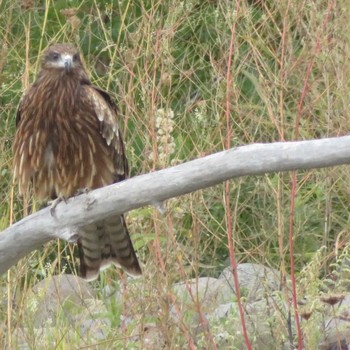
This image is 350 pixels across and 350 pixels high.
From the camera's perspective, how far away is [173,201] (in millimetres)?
4949

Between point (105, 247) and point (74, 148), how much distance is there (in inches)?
16.4

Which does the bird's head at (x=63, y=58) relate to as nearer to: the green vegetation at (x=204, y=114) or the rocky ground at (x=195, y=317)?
the green vegetation at (x=204, y=114)

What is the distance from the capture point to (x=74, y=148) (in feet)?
16.5

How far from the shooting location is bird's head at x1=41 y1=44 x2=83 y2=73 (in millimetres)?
5156

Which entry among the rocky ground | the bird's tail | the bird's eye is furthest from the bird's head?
the rocky ground

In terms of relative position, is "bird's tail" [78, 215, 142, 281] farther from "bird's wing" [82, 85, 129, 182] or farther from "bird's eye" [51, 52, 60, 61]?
"bird's eye" [51, 52, 60, 61]

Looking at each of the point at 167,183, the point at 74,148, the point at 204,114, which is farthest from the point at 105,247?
the point at 167,183

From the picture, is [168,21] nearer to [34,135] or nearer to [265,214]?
[34,135]

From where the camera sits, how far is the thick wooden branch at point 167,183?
329 cm

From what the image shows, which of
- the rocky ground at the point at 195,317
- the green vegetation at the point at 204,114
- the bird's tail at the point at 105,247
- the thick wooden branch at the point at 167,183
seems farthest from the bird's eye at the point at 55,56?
the thick wooden branch at the point at 167,183

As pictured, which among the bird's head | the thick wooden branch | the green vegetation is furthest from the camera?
the bird's head

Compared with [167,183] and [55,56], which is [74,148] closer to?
[55,56]

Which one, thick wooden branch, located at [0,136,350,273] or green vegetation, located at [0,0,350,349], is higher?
green vegetation, located at [0,0,350,349]

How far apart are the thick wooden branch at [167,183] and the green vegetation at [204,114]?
0.88 metres
